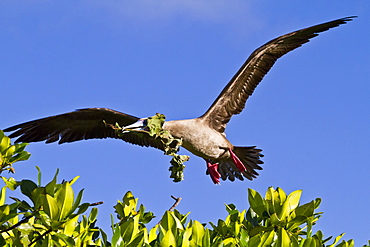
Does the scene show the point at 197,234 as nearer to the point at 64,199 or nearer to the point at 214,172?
the point at 64,199

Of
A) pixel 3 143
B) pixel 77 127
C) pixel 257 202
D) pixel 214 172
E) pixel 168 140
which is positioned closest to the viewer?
pixel 3 143

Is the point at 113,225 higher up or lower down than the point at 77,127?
lower down

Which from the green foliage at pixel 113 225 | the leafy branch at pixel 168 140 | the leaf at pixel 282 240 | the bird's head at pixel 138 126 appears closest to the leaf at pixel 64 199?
the green foliage at pixel 113 225

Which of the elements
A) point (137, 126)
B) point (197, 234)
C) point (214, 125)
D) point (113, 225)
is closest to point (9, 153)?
point (113, 225)

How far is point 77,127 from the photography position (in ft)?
26.6

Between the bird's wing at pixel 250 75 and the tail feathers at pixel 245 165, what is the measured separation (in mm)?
472

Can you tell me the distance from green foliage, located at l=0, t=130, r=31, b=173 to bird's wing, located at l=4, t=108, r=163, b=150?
4200 millimetres

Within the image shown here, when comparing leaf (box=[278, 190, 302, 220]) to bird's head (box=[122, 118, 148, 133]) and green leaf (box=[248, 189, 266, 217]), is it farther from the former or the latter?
bird's head (box=[122, 118, 148, 133])

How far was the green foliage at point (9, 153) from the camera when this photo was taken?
3229 mm

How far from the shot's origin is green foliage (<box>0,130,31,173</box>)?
323 centimetres

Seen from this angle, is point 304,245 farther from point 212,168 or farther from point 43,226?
point 212,168

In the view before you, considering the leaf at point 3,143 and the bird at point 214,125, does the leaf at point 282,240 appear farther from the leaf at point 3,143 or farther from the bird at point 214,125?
the bird at point 214,125

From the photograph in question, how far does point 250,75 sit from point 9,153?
200 inches

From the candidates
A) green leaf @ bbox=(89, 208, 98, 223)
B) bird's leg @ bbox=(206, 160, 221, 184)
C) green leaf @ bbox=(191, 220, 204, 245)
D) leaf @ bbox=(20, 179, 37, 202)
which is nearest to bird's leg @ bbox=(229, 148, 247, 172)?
bird's leg @ bbox=(206, 160, 221, 184)
